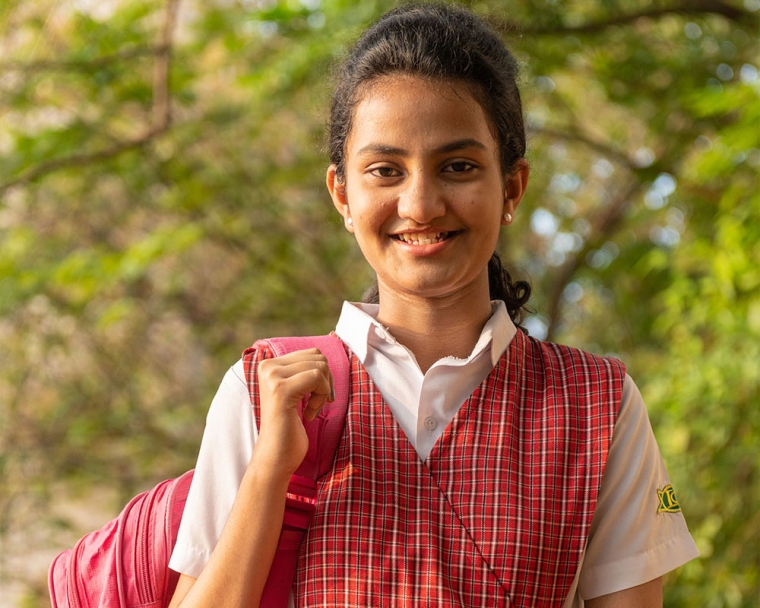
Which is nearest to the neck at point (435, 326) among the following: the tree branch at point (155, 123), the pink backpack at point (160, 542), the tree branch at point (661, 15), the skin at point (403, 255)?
the skin at point (403, 255)

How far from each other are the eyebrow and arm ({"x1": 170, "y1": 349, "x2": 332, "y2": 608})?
0.31 meters

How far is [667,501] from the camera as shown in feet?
4.53

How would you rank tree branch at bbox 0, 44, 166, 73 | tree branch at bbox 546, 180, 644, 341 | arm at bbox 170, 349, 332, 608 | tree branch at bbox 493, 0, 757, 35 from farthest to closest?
tree branch at bbox 546, 180, 644, 341, tree branch at bbox 0, 44, 166, 73, tree branch at bbox 493, 0, 757, 35, arm at bbox 170, 349, 332, 608

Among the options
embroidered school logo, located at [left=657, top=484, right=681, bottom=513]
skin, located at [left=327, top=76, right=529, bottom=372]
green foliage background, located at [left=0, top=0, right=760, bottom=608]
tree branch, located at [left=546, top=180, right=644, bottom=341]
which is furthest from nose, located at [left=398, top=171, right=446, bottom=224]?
tree branch, located at [left=546, top=180, right=644, bottom=341]

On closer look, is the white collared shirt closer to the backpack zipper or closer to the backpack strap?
the backpack strap

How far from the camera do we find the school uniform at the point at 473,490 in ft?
4.18

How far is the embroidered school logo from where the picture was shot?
Answer: 1.37 m

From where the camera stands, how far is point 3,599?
5.09 meters

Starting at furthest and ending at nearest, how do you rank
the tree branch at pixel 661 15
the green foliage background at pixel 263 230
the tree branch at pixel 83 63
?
the tree branch at pixel 83 63
the tree branch at pixel 661 15
the green foliage background at pixel 263 230

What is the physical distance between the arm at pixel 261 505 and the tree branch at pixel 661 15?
2.63m

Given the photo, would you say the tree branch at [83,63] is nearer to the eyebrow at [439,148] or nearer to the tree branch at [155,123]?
the tree branch at [155,123]

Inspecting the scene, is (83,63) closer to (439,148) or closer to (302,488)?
(439,148)

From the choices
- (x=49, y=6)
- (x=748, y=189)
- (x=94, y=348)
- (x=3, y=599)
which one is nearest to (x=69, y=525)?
(x=3, y=599)

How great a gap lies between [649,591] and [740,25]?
289cm
